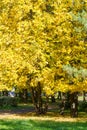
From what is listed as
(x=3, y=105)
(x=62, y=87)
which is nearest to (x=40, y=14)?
(x=62, y=87)

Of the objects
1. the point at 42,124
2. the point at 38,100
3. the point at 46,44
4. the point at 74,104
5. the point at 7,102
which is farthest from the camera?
the point at 7,102

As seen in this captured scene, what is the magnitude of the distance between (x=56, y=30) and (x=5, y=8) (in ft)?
15.8

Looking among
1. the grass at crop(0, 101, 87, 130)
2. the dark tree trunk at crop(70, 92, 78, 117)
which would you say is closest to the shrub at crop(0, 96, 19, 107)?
the dark tree trunk at crop(70, 92, 78, 117)

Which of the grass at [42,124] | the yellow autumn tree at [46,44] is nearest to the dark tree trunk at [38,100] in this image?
the yellow autumn tree at [46,44]

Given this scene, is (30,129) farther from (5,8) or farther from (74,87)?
(5,8)

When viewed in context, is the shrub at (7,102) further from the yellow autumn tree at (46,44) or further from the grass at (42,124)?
the grass at (42,124)

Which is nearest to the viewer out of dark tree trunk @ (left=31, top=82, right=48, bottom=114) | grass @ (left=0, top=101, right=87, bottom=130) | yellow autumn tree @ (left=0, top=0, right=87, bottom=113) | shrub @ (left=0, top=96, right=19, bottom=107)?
grass @ (left=0, top=101, right=87, bottom=130)

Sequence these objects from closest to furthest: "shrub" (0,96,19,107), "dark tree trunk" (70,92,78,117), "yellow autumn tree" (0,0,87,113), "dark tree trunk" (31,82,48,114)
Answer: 1. "yellow autumn tree" (0,0,87,113)
2. "dark tree trunk" (70,92,78,117)
3. "dark tree trunk" (31,82,48,114)
4. "shrub" (0,96,19,107)

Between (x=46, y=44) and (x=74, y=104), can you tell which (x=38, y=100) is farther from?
(x=46, y=44)

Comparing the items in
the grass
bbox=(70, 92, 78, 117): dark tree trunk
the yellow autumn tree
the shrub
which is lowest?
the grass

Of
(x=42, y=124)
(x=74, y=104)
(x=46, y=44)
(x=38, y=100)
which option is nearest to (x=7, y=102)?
(x=38, y=100)

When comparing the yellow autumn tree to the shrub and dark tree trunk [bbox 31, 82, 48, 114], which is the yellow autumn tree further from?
the shrub

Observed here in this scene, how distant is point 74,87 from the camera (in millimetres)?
29156

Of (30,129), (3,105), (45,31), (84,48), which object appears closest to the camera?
(30,129)
